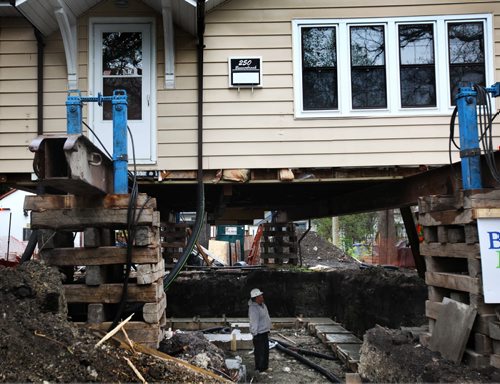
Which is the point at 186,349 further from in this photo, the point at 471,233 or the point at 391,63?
the point at 391,63

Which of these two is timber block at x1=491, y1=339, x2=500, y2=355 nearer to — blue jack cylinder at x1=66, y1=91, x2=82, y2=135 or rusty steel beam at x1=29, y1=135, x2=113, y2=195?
rusty steel beam at x1=29, y1=135, x2=113, y2=195

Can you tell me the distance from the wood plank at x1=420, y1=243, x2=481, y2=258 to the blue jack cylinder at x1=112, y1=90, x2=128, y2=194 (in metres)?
3.44

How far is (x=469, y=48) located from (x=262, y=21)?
3.38 meters

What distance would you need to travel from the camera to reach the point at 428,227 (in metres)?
5.80

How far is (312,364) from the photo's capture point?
26.8ft

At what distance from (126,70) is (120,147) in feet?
10.7

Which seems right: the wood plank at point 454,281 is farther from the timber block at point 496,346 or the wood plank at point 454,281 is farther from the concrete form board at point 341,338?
the concrete form board at point 341,338

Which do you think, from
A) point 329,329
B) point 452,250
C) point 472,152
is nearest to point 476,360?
point 452,250

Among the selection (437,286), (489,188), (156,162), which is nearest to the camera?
(489,188)

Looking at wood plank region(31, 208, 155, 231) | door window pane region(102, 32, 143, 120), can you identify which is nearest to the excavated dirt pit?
wood plank region(31, 208, 155, 231)

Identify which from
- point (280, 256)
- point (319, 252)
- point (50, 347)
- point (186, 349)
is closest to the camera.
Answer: point (50, 347)

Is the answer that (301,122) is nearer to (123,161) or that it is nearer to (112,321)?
(123,161)

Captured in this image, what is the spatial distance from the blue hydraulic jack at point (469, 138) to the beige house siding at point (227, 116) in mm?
2633

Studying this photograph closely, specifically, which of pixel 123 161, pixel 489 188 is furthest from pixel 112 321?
pixel 489 188
